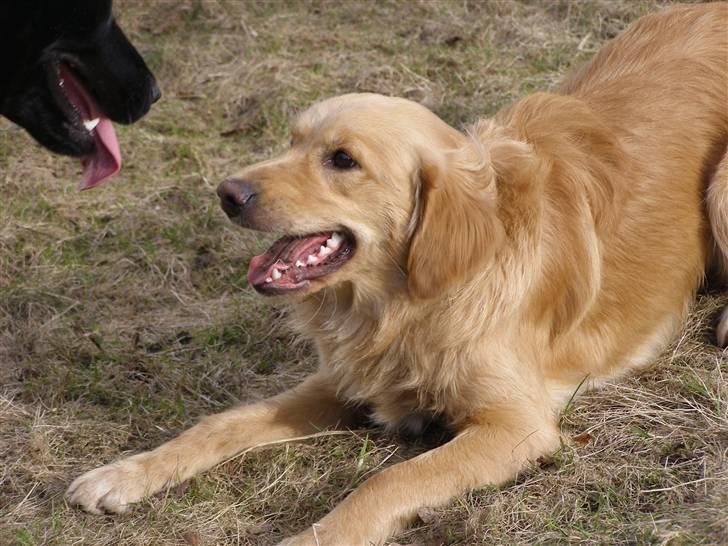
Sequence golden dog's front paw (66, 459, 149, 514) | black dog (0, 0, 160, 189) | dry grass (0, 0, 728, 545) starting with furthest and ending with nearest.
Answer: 1. black dog (0, 0, 160, 189)
2. golden dog's front paw (66, 459, 149, 514)
3. dry grass (0, 0, 728, 545)

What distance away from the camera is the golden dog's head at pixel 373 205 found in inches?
127

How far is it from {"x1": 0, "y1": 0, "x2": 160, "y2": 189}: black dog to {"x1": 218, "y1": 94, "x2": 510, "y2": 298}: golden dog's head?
759mm

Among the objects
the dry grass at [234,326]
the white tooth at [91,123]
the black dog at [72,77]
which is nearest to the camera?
the dry grass at [234,326]

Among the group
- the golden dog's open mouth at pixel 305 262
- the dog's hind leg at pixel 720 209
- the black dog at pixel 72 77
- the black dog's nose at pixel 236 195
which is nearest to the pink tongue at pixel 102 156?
the black dog at pixel 72 77

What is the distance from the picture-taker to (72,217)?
517 centimetres

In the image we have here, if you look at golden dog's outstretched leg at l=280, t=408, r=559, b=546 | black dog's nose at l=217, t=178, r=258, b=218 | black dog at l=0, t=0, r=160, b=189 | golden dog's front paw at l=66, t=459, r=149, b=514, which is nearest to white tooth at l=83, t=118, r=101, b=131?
black dog at l=0, t=0, r=160, b=189

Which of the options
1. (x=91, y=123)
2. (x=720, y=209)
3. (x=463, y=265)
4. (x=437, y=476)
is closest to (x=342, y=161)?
(x=463, y=265)

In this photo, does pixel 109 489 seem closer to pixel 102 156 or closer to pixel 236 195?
pixel 236 195

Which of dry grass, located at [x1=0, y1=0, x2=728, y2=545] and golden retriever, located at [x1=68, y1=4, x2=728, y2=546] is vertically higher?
golden retriever, located at [x1=68, y1=4, x2=728, y2=546]

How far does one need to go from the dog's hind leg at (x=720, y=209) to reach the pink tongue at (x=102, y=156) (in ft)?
7.29

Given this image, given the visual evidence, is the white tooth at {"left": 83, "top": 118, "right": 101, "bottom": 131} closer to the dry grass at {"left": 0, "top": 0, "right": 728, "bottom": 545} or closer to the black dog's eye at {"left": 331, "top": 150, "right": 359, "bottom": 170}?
the dry grass at {"left": 0, "top": 0, "right": 728, "bottom": 545}

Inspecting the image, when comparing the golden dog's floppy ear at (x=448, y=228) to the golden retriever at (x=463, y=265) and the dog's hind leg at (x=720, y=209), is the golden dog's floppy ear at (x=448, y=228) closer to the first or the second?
the golden retriever at (x=463, y=265)

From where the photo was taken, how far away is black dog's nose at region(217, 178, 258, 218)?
324cm

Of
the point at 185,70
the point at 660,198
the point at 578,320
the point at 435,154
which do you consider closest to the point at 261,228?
the point at 435,154
